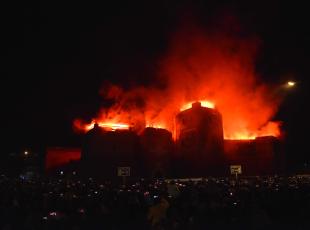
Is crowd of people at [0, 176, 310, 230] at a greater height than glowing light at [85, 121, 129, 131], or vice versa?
glowing light at [85, 121, 129, 131]

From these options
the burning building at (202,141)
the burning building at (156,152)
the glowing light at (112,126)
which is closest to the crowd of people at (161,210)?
the burning building at (202,141)

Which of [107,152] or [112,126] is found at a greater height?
[112,126]

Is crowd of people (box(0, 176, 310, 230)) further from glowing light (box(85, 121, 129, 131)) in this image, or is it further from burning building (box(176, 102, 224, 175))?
glowing light (box(85, 121, 129, 131))

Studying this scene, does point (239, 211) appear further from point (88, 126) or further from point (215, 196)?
point (88, 126)

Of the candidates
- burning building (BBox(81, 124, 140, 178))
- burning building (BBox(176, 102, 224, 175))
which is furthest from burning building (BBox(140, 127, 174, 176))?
burning building (BBox(176, 102, 224, 175))

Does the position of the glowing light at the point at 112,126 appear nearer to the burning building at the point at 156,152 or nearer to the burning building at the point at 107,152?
the burning building at the point at 107,152

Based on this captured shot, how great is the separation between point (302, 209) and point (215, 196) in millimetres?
3555

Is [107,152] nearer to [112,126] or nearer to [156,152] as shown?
[112,126]

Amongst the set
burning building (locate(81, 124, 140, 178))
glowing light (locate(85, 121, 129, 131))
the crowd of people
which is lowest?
the crowd of people

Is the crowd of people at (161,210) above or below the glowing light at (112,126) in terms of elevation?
below

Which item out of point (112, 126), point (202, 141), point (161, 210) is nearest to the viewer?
point (161, 210)

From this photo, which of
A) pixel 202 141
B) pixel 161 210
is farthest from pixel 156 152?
pixel 161 210

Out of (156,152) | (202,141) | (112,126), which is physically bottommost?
(156,152)

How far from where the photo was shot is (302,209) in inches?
578
